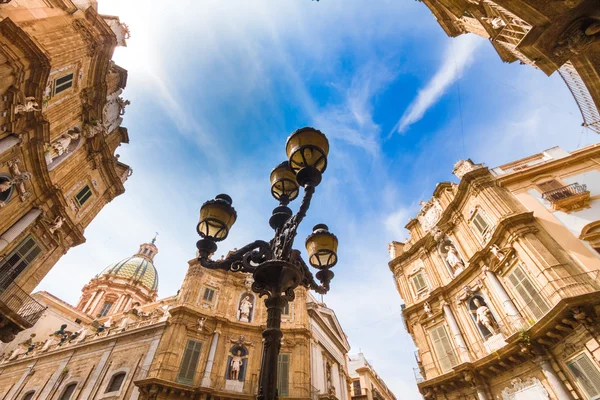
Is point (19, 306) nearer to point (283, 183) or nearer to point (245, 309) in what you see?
point (245, 309)

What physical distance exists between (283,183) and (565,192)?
49.5ft

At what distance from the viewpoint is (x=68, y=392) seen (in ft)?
62.6

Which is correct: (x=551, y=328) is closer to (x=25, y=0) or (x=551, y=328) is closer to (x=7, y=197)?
(x=7, y=197)

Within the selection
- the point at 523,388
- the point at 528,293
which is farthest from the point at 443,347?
the point at 528,293

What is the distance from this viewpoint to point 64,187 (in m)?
14.5

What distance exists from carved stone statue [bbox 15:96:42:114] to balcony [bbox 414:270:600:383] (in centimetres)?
1975

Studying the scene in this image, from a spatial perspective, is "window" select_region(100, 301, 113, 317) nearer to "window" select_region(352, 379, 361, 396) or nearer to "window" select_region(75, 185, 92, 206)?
"window" select_region(75, 185, 92, 206)

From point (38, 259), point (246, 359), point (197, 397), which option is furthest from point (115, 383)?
point (38, 259)

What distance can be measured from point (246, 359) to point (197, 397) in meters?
3.66

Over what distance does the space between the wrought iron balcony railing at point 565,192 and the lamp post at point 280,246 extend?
13.9m

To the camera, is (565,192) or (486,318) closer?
(486,318)

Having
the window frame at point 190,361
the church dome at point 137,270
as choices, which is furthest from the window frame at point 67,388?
the church dome at point 137,270

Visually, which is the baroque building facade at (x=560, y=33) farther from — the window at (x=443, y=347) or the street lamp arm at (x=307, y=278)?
the window at (x=443, y=347)

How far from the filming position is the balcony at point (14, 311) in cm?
1161
